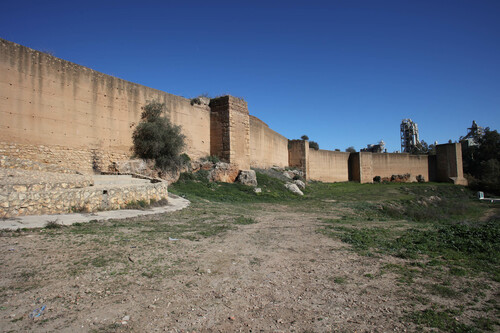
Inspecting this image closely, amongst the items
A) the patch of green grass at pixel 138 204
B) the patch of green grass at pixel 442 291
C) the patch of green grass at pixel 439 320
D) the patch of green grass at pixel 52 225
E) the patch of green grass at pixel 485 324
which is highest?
the patch of green grass at pixel 138 204

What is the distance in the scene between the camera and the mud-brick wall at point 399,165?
3344 cm

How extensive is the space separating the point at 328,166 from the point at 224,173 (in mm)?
17254

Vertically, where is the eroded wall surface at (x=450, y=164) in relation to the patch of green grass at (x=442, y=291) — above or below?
above

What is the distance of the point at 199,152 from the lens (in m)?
16.5

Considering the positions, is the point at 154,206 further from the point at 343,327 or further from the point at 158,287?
the point at 343,327

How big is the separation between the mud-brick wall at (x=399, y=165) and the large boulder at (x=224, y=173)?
22.2m

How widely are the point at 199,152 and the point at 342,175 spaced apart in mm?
20193

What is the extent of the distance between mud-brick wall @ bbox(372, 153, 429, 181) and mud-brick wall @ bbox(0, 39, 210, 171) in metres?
27.0

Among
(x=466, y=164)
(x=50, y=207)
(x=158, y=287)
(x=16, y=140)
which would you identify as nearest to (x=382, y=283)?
(x=158, y=287)

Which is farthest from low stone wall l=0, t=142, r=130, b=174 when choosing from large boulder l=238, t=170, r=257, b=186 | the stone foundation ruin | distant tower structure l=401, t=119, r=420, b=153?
distant tower structure l=401, t=119, r=420, b=153

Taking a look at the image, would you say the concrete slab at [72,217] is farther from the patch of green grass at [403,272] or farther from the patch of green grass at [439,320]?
the patch of green grass at [439,320]

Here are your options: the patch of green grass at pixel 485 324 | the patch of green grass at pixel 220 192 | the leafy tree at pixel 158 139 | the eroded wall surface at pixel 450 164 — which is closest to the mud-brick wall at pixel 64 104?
the leafy tree at pixel 158 139

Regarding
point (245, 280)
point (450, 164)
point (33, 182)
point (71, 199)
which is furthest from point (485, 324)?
point (450, 164)

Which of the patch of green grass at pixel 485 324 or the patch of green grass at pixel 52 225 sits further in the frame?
the patch of green grass at pixel 52 225
